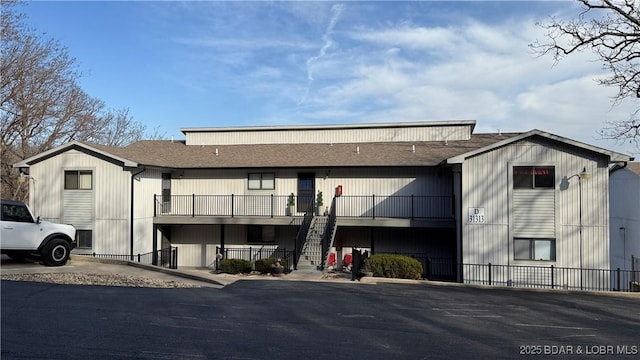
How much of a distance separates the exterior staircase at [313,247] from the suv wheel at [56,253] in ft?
27.2

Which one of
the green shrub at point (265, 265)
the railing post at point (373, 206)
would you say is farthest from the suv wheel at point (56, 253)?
the railing post at point (373, 206)

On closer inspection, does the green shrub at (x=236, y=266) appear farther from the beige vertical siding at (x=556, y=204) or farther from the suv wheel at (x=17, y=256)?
the beige vertical siding at (x=556, y=204)

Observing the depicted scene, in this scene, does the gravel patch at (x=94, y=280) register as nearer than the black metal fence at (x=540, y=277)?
Yes

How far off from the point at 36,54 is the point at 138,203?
18.0 meters

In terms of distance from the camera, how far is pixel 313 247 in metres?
19.1

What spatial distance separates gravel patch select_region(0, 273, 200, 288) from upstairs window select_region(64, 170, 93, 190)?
7.99m

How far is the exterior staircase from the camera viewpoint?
59.5 ft

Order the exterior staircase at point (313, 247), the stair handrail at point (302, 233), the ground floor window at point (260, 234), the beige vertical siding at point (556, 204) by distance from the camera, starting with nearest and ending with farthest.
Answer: the beige vertical siding at point (556, 204) < the stair handrail at point (302, 233) < the exterior staircase at point (313, 247) < the ground floor window at point (260, 234)

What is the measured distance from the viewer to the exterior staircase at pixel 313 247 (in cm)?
1814

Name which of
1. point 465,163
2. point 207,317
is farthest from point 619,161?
point 207,317

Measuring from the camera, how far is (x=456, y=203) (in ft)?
60.5

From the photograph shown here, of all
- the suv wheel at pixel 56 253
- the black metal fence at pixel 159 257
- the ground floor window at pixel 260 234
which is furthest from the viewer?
the ground floor window at pixel 260 234

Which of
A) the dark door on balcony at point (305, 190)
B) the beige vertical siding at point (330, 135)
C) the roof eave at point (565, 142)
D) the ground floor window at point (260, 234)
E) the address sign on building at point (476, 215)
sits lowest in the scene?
the ground floor window at point (260, 234)

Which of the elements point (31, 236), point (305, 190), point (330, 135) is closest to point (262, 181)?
point (305, 190)
